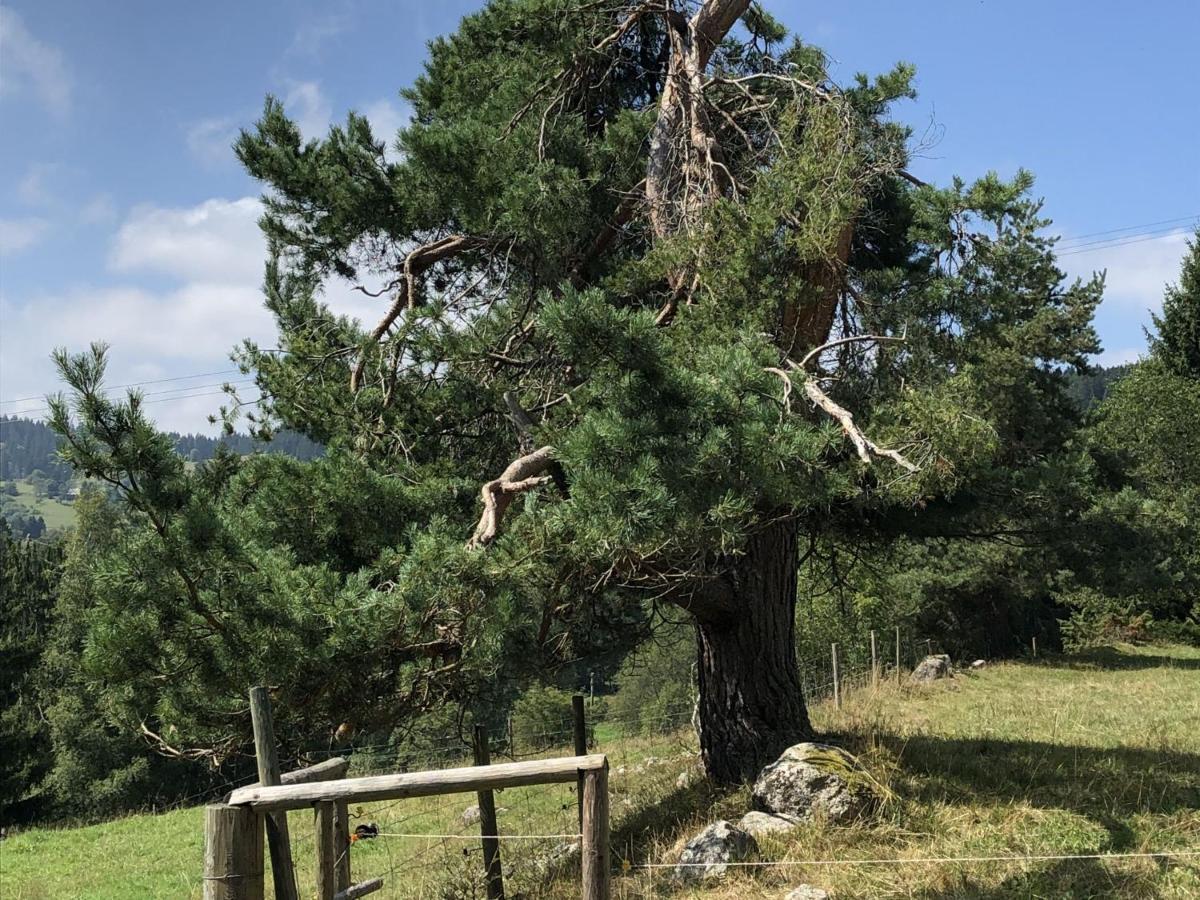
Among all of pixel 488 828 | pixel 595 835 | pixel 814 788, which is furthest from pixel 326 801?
pixel 814 788

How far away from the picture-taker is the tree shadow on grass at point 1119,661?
807 inches

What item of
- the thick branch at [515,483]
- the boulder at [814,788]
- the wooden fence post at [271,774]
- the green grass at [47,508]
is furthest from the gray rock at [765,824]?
the green grass at [47,508]

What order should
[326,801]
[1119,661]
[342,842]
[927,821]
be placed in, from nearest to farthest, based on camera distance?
[326,801]
[342,842]
[927,821]
[1119,661]

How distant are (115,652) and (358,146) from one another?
17.9 ft

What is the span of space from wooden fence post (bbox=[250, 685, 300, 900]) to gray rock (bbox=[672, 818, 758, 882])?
2399 mm

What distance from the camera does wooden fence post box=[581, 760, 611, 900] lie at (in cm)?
389

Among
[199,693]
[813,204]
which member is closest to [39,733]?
[199,693]

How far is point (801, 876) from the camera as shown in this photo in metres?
5.55

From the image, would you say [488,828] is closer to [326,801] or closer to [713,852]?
[713,852]

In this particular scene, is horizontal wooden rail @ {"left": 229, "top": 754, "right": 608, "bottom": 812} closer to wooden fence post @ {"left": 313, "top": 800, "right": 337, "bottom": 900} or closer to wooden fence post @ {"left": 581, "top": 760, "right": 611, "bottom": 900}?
wooden fence post @ {"left": 581, "top": 760, "right": 611, "bottom": 900}

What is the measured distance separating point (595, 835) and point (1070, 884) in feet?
10.00

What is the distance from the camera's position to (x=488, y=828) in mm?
6359

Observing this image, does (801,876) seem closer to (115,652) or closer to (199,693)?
(199,693)

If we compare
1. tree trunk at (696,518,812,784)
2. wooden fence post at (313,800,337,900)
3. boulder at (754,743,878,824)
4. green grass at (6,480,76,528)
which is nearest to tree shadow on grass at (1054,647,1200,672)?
tree trunk at (696,518,812,784)
